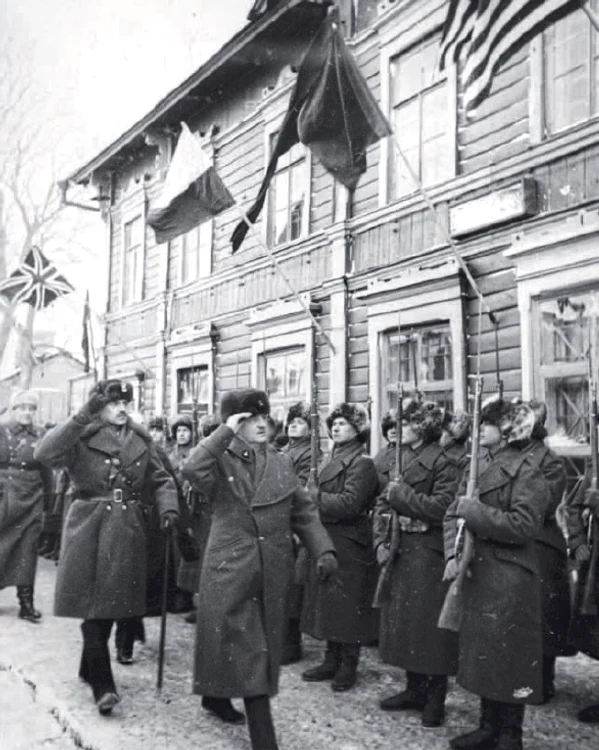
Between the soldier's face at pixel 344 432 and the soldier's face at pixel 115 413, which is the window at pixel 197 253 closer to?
the soldier's face at pixel 344 432

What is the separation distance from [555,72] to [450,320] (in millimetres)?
2338

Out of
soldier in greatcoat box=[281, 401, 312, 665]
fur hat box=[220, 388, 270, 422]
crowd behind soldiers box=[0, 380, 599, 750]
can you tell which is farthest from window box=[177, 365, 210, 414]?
fur hat box=[220, 388, 270, 422]

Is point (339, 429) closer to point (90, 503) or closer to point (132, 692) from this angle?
point (90, 503)

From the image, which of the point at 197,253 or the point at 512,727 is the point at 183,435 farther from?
the point at 197,253

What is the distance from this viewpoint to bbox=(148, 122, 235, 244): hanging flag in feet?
27.6

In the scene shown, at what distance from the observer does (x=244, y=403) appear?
441 centimetres

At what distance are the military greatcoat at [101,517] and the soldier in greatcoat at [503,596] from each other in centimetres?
201

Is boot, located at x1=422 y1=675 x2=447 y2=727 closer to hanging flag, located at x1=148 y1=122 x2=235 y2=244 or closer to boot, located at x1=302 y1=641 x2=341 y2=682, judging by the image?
boot, located at x1=302 y1=641 x2=341 y2=682

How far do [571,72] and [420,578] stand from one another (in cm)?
451

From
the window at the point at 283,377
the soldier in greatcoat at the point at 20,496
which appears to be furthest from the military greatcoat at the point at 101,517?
the window at the point at 283,377

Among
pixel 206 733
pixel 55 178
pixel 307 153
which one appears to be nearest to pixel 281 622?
pixel 206 733

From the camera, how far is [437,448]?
5004mm

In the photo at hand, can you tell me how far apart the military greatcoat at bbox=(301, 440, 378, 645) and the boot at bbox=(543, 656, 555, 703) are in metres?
1.10

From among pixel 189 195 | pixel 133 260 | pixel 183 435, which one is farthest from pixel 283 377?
pixel 133 260
